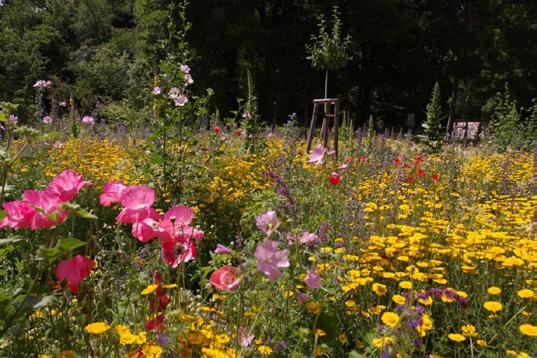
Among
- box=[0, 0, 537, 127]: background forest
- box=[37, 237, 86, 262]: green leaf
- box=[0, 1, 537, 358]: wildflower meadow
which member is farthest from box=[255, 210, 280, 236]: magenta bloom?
box=[0, 0, 537, 127]: background forest

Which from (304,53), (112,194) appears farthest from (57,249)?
(304,53)

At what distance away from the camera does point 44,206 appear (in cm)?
118

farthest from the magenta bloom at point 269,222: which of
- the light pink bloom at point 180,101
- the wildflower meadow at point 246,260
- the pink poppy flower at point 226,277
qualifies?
the light pink bloom at point 180,101

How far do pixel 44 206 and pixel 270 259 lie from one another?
568mm

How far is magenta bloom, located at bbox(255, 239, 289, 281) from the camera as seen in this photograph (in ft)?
3.47

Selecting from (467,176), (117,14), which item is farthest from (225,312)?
(117,14)

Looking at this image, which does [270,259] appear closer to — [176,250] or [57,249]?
[176,250]

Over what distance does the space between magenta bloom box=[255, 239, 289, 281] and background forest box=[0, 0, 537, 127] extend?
65.3 feet

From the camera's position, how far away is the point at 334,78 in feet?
91.1

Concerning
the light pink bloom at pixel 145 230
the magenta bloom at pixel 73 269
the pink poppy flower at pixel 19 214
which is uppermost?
the pink poppy flower at pixel 19 214

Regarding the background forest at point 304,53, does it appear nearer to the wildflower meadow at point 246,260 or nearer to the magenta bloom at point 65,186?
the wildflower meadow at point 246,260

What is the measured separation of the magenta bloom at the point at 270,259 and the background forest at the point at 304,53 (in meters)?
19.9

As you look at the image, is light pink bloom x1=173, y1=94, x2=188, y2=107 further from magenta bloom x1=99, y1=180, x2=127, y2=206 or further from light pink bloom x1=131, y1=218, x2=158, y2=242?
light pink bloom x1=131, y1=218, x2=158, y2=242

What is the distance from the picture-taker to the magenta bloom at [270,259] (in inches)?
41.6
